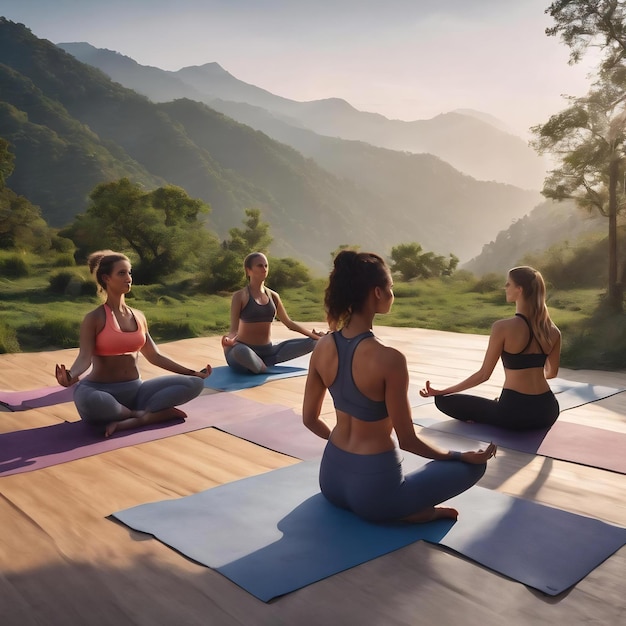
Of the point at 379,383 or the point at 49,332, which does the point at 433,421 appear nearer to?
the point at 379,383

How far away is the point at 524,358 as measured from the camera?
3117 mm

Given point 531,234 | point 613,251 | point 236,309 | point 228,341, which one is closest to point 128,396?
point 228,341

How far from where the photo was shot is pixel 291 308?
34.2 ft

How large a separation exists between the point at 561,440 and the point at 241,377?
7.93 ft

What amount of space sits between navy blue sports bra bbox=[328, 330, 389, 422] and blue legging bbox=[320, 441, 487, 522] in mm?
138

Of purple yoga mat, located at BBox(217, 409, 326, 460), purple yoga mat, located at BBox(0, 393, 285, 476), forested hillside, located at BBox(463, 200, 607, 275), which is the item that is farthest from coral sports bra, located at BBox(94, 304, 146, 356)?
forested hillside, located at BBox(463, 200, 607, 275)

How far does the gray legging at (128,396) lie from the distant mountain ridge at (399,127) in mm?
64614

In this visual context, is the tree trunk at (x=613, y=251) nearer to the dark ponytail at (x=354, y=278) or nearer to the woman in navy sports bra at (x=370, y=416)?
the woman in navy sports bra at (x=370, y=416)

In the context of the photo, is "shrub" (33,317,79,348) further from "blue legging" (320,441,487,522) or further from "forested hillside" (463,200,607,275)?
"forested hillside" (463,200,607,275)

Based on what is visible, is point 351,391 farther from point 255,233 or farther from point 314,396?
point 255,233

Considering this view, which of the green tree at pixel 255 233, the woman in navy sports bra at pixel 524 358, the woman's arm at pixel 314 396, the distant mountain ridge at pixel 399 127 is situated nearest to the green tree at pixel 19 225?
the green tree at pixel 255 233

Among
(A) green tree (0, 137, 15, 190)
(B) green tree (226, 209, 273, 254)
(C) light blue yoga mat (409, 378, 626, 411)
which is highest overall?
(A) green tree (0, 137, 15, 190)

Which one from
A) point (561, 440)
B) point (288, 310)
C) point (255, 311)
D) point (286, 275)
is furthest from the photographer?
point (286, 275)

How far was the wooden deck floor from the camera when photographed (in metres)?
1.60
